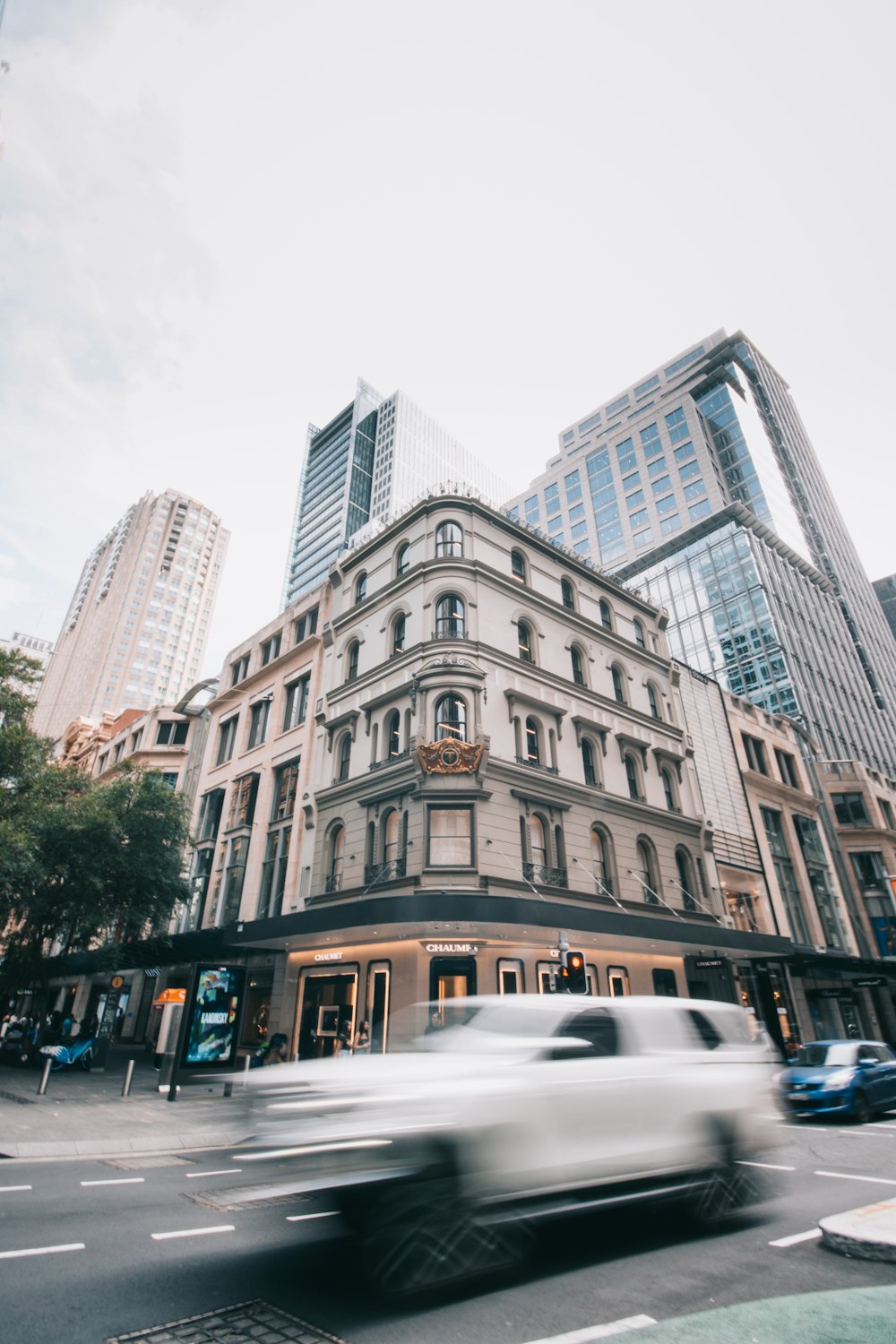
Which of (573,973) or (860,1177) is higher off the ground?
(573,973)

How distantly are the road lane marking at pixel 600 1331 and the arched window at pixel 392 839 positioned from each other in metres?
17.3

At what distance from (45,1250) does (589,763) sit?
22249 mm

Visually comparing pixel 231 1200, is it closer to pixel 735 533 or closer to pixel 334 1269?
pixel 334 1269


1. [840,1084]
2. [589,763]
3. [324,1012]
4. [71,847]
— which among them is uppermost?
[589,763]

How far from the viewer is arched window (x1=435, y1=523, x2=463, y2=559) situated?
26.2 meters

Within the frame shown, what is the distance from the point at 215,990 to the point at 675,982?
56.0 ft

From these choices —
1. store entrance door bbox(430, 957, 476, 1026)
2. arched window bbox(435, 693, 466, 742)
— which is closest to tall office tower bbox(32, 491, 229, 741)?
arched window bbox(435, 693, 466, 742)

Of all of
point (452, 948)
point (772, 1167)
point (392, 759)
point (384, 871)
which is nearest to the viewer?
point (772, 1167)

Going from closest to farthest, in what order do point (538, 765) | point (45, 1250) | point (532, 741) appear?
point (45, 1250) → point (538, 765) → point (532, 741)

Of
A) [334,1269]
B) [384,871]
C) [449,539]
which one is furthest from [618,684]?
[334,1269]

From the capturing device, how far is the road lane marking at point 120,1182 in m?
8.38

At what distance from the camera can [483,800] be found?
2111cm

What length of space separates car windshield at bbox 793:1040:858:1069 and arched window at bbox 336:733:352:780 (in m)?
16.5

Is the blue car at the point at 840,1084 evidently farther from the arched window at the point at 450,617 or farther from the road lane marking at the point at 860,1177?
the arched window at the point at 450,617
